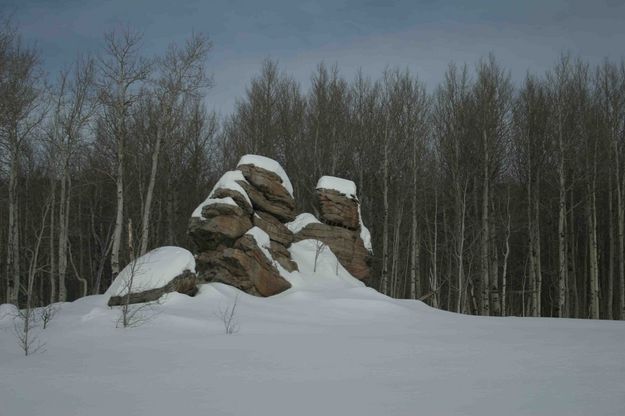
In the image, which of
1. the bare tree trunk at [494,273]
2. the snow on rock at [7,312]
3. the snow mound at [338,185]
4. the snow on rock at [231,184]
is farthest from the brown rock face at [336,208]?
the snow on rock at [7,312]

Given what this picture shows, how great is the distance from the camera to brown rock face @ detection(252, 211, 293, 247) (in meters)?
16.0

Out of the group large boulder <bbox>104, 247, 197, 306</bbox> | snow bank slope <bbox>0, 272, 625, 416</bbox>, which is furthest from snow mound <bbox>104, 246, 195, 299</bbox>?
snow bank slope <bbox>0, 272, 625, 416</bbox>

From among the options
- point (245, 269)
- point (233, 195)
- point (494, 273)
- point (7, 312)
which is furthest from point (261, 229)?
point (494, 273)

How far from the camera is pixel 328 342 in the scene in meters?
8.00

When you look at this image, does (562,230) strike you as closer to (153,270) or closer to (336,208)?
(336,208)

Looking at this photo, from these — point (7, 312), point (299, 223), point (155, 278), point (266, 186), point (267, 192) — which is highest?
point (266, 186)

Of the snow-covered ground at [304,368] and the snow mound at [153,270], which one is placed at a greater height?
the snow mound at [153,270]

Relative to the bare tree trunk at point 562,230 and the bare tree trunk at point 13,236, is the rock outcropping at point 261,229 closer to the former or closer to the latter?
the bare tree trunk at point 13,236

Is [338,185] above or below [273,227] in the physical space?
above

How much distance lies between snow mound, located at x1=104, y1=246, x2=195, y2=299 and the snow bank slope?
1.12 m

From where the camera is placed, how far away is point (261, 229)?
1567 cm

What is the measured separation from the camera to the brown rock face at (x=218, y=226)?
1449cm

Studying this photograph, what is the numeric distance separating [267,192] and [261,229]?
68.4 inches

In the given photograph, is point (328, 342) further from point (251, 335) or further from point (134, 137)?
point (134, 137)
